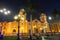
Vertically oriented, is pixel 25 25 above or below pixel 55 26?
above

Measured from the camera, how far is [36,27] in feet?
221

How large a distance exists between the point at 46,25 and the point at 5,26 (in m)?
19.5

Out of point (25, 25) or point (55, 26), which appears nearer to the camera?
point (55, 26)

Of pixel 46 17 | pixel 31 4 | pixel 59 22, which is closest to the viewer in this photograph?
pixel 31 4

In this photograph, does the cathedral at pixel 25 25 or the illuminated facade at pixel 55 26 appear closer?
the illuminated facade at pixel 55 26

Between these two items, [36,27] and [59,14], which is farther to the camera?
[36,27]

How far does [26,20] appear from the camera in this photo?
68.6 meters

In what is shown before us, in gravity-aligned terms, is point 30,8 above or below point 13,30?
above

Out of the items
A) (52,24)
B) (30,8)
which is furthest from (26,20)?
(30,8)

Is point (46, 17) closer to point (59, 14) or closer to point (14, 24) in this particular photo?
point (14, 24)

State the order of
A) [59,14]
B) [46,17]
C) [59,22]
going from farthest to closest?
[46,17] → [59,22] → [59,14]

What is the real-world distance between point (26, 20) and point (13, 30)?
787cm

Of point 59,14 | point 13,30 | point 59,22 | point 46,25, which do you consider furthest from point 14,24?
point 59,14

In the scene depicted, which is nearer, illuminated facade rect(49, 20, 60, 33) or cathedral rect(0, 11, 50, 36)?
illuminated facade rect(49, 20, 60, 33)
